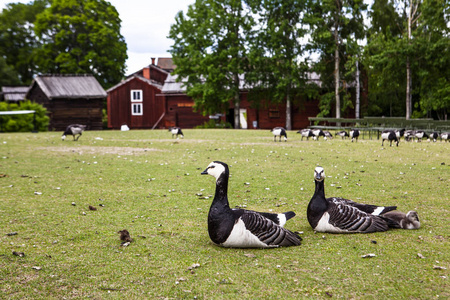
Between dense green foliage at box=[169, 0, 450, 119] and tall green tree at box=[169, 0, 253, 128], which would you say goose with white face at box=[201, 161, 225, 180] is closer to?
dense green foliage at box=[169, 0, 450, 119]

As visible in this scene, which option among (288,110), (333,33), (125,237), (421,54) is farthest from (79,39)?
(125,237)

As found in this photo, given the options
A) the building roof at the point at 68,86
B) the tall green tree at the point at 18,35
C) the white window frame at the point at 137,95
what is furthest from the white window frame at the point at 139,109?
the tall green tree at the point at 18,35

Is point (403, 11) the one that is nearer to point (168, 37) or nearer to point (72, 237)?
point (168, 37)

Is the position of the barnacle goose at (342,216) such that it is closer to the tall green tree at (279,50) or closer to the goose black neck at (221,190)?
the goose black neck at (221,190)

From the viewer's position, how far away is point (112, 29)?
2408 inches

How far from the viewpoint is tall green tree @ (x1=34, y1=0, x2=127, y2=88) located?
58.4 metres

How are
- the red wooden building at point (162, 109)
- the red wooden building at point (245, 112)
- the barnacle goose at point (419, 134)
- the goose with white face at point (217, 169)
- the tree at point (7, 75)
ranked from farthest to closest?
the tree at point (7, 75), the red wooden building at point (162, 109), the red wooden building at point (245, 112), the barnacle goose at point (419, 134), the goose with white face at point (217, 169)

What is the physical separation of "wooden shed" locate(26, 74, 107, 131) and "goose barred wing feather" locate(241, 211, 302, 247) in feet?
158

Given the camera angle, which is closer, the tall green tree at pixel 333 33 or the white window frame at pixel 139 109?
the tall green tree at pixel 333 33

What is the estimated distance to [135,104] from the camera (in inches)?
2280

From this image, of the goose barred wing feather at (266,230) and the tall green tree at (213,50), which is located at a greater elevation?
the tall green tree at (213,50)

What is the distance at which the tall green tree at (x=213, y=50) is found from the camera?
43.9 metres

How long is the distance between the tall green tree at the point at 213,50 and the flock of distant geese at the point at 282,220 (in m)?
37.9

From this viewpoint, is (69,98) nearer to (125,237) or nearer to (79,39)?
(79,39)
